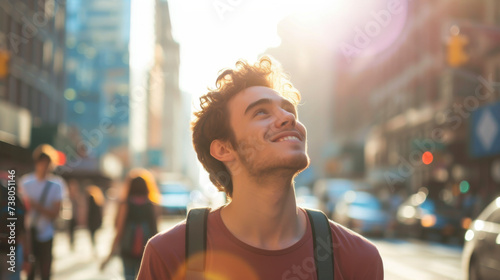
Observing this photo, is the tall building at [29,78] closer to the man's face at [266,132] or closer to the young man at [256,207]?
the young man at [256,207]

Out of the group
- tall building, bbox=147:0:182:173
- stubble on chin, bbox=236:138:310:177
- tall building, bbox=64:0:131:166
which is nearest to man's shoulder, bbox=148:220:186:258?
stubble on chin, bbox=236:138:310:177

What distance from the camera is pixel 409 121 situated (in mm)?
49812

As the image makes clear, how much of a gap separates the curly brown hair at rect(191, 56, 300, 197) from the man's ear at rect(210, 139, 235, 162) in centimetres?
2

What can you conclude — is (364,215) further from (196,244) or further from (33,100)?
(196,244)

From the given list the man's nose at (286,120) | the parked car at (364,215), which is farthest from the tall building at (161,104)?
the man's nose at (286,120)

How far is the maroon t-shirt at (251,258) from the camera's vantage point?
2.61 metres

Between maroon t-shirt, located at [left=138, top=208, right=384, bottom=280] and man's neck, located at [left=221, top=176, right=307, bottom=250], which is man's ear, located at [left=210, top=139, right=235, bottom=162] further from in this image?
maroon t-shirt, located at [left=138, top=208, right=384, bottom=280]

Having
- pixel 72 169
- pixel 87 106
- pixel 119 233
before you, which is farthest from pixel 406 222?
pixel 87 106

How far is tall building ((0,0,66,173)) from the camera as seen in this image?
33.2 metres

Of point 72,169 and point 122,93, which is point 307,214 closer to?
point 72,169

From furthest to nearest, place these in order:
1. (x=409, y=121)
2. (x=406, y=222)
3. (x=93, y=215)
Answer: (x=409, y=121)
(x=406, y=222)
(x=93, y=215)

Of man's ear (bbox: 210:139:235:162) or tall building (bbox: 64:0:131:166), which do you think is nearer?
man's ear (bbox: 210:139:235:162)

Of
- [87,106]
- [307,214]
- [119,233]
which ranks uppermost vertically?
[87,106]

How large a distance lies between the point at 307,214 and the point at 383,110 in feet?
190
